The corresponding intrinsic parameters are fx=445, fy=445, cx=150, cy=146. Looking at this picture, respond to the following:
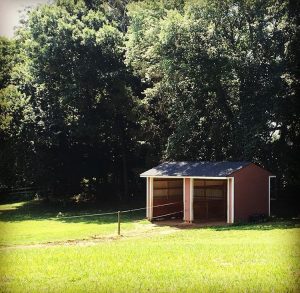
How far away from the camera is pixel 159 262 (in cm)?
1353

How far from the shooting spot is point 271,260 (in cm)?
1298

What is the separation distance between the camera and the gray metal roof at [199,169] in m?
25.9

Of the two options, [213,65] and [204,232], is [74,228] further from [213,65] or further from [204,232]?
[213,65]

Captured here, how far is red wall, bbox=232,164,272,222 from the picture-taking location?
26.0 m

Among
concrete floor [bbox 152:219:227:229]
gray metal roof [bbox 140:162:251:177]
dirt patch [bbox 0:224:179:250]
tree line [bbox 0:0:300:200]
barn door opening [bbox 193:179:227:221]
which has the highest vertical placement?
tree line [bbox 0:0:300:200]

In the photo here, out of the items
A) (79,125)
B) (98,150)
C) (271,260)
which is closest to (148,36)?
(79,125)

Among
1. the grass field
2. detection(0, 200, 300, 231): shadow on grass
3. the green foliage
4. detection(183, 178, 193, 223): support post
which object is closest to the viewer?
the grass field

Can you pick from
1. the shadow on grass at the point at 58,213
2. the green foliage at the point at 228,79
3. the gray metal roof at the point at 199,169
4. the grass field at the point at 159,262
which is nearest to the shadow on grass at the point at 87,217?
the shadow on grass at the point at 58,213

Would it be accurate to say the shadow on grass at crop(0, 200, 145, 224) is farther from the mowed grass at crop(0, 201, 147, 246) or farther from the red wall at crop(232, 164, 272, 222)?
the red wall at crop(232, 164, 272, 222)

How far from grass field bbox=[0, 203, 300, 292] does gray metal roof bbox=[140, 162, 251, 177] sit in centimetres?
406

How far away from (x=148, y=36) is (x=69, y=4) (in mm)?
11313

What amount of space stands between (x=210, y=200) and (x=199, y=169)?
10.4 ft

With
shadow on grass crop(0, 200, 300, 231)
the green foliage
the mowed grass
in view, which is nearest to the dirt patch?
the mowed grass

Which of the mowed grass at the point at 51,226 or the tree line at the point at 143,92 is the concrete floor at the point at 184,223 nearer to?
the mowed grass at the point at 51,226
